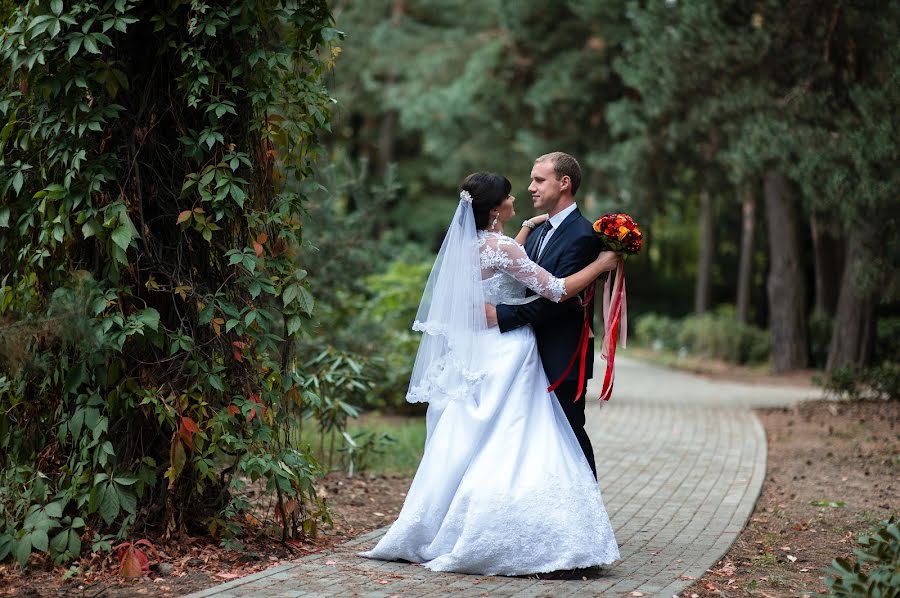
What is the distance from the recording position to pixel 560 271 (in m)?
6.09

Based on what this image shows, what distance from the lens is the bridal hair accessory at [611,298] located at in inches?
235

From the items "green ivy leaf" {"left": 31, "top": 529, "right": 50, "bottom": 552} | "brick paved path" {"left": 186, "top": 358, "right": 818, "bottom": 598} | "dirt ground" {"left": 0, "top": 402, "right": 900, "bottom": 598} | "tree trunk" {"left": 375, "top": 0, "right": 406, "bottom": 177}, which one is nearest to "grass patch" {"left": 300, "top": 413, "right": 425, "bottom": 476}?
"dirt ground" {"left": 0, "top": 402, "right": 900, "bottom": 598}

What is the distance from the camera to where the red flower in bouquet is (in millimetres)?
5965

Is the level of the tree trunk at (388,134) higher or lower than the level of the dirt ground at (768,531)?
higher

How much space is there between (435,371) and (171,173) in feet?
6.13

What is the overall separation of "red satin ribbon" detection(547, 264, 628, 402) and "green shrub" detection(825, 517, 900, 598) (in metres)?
1.86

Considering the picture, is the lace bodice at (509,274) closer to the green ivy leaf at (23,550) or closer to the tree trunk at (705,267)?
the green ivy leaf at (23,550)

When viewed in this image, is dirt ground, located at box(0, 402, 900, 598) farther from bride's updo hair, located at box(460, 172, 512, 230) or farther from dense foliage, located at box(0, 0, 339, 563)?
bride's updo hair, located at box(460, 172, 512, 230)

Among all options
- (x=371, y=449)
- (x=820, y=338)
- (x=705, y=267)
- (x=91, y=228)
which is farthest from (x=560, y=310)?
(x=705, y=267)

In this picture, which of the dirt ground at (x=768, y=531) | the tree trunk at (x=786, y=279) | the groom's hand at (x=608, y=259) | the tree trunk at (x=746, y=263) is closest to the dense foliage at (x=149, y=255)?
the dirt ground at (x=768, y=531)

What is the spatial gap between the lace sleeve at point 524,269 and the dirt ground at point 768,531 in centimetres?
176

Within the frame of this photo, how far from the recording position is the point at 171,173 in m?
5.83

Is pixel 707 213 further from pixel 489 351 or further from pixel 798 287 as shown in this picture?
pixel 489 351

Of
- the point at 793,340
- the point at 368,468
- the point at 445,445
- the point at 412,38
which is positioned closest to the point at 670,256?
the point at 412,38
